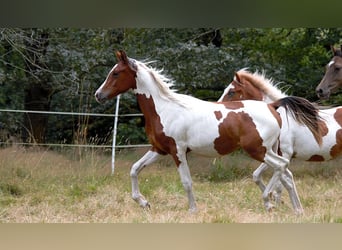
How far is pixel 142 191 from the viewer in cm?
538

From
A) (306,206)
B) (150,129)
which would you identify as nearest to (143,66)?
(150,129)

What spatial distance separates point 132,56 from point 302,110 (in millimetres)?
4130

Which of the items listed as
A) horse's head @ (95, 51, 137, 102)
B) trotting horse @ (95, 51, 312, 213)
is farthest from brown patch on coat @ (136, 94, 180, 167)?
horse's head @ (95, 51, 137, 102)

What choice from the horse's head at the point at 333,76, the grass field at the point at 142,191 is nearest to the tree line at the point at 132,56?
the grass field at the point at 142,191

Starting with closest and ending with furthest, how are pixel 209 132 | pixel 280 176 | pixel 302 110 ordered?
pixel 209 132, pixel 280 176, pixel 302 110

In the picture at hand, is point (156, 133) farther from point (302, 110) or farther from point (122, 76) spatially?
point (302, 110)

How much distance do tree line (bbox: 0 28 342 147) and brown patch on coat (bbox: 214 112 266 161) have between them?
3.56 m

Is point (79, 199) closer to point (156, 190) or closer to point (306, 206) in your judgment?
point (156, 190)

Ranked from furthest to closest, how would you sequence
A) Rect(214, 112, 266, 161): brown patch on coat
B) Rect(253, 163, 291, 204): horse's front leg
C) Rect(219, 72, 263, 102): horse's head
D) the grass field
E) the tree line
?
the tree line < Rect(219, 72, 263, 102): horse's head < Rect(253, 163, 291, 204): horse's front leg < Rect(214, 112, 266, 161): brown patch on coat < the grass field

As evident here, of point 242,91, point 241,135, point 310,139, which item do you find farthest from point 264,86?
point 241,135

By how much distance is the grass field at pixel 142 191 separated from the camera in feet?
12.9

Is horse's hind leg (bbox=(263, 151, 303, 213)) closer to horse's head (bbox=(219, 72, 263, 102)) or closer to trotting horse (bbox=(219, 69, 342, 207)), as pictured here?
trotting horse (bbox=(219, 69, 342, 207))

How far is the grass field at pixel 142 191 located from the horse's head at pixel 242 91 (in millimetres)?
965

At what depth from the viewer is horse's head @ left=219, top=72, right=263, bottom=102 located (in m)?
5.36
